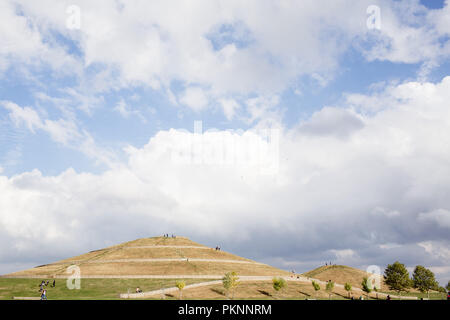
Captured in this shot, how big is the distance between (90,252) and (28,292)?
58941mm

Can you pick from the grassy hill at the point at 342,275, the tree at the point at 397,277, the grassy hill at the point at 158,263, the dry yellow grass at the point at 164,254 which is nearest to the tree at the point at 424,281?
the tree at the point at 397,277

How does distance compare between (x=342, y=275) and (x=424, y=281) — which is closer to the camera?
(x=424, y=281)

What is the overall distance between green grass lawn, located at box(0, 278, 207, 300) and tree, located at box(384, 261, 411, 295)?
55.7 metres

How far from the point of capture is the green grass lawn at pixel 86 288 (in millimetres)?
65000

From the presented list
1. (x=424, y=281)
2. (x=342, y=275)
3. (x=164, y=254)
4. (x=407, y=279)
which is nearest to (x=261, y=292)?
(x=164, y=254)

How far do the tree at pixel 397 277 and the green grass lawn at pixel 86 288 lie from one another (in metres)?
55.7

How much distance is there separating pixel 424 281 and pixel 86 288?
9085 centimetres

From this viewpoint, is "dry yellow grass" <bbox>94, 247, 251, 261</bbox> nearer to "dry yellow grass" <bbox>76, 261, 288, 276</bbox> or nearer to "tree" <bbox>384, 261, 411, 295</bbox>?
"dry yellow grass" <bbox>76, 261, 288, 276</bbox>

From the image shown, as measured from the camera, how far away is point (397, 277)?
99.4m

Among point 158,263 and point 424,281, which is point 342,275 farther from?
point 158,263

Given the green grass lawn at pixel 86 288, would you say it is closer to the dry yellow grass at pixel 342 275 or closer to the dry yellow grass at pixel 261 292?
A: the dry yellow grass at pixel 261 292
